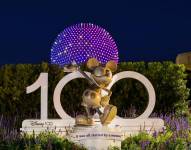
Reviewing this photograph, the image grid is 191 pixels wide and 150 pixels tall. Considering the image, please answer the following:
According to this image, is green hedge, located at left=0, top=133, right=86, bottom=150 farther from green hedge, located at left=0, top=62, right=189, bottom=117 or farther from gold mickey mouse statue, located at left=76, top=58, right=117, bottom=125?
green hedge, located at left=0, top=62, right=189, bottom=117

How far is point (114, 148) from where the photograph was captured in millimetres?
8703

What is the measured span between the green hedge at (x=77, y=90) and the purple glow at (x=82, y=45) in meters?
2.18

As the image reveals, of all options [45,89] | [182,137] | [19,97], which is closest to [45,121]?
[45,89]

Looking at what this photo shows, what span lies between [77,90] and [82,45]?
8.28 ft

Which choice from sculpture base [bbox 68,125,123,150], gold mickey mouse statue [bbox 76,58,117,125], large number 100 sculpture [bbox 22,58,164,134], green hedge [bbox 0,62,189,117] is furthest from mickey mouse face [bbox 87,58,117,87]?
green hedge [bbox 0,62,189,117]

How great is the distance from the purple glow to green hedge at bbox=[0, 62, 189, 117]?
7.15ft

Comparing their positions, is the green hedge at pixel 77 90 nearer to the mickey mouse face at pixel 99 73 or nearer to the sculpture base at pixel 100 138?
the mickey mouse face at pixel 99 73

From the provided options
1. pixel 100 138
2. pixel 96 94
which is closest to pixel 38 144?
pixel 100 138

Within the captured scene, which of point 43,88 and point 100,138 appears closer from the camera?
point 100,138

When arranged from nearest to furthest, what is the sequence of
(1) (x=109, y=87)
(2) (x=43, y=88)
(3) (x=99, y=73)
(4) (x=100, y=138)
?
(4) (x=100, y=138)
(3) (x=99, y=73)
(1) (x=109, y=87)
(2) (x=43, y=88)

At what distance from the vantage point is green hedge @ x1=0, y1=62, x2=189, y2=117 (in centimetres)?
1327

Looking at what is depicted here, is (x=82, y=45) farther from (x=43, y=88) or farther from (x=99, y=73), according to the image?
(x=99, y=73)

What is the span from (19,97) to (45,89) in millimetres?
3012

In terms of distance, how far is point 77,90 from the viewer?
13.3 m
